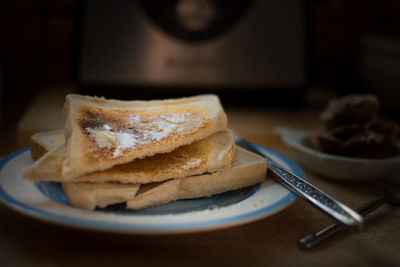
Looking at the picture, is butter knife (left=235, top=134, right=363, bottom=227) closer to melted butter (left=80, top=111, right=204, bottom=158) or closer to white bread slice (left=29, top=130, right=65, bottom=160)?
melted butter (left=80, top=111, right=204, bottom=158)

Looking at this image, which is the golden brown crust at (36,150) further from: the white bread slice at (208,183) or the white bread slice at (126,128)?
the white bread slice at (208,183)

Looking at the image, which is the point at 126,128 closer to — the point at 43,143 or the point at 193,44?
the point at 43,143

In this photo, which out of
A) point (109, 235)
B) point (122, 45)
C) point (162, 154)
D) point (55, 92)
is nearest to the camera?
point (109, 235)

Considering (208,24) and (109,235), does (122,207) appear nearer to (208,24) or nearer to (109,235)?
(109,235)

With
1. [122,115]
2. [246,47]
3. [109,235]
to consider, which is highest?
[246,47]

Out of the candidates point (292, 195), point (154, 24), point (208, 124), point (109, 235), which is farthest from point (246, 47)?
point (109, 235)

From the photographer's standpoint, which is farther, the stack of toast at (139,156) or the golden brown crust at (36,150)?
the golden brown crust at (36,150)

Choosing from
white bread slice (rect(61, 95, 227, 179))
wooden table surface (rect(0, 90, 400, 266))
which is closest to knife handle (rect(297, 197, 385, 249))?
wooden table surface (rect(0, 90, 400, 266))

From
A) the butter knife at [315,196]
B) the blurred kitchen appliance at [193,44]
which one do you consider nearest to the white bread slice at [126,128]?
the butter knife at [315,196]
